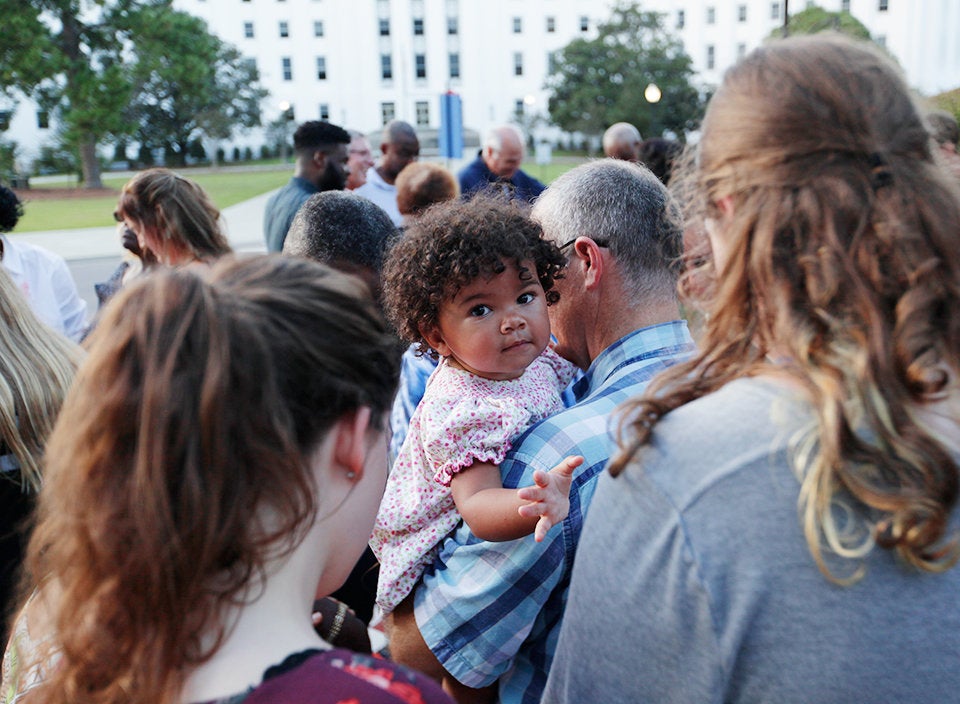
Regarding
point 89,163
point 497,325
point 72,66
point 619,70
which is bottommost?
point 497,325

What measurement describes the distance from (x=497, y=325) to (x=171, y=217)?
2694 mm

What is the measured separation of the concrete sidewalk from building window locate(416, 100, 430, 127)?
5831cm

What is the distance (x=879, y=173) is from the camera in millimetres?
1089

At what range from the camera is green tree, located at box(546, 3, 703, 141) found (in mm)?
59938

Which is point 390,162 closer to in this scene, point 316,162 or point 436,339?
point 316,162

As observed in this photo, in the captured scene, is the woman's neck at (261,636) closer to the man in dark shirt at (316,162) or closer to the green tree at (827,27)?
the green tree at (827,27)

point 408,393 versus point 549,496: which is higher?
point 549,496

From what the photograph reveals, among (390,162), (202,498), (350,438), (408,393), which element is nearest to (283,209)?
(390,162)

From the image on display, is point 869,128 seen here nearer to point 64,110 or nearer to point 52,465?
point 52,465

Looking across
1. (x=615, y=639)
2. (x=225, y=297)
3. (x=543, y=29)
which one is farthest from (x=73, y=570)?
(x=543, y=29)

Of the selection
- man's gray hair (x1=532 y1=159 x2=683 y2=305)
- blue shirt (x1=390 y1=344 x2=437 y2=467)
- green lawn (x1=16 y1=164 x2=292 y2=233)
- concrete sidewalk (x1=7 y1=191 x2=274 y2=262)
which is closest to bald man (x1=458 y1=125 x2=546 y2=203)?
blue shirt (x1=390 y1=344 x2=437 y2=467)

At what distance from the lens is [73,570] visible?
3.72 feet

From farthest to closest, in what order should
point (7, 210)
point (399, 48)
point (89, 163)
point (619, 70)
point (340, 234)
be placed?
point (399, 48), point (619, 70), point (89, 163), point (7, 210), point (340, 234)

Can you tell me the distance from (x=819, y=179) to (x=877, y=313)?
19cm
